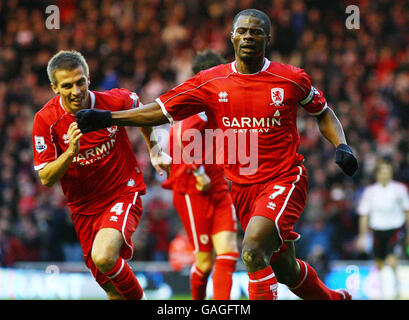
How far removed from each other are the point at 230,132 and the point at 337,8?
11.8 metres

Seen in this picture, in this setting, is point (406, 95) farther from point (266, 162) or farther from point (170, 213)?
point (266, 162)

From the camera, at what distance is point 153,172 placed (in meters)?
13.8

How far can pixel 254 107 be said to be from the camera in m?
5.62

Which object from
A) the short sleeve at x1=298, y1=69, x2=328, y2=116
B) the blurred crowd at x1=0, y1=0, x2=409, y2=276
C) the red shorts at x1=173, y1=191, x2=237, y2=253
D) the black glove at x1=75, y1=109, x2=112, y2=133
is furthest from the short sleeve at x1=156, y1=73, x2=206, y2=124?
the blurred crowd at x1=0, y1=0, x2=409, y2=276

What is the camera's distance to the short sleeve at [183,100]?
564cm

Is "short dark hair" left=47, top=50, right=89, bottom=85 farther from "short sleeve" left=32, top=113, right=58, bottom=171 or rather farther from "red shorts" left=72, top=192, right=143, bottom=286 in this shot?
"red shorts" left=72, top=192, right=143, bottom=286

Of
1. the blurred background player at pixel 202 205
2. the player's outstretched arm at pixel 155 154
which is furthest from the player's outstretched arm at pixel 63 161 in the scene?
the blurred background player at pixel 202 205

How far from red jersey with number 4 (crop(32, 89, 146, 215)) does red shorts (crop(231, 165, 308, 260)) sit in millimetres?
1026

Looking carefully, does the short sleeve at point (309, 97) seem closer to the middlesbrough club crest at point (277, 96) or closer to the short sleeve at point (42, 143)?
the middlesbrough club crest at point (277, 96)

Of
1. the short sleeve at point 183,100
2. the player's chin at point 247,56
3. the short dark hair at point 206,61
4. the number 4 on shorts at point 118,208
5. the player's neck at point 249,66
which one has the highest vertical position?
the short dark hair at point 206,61

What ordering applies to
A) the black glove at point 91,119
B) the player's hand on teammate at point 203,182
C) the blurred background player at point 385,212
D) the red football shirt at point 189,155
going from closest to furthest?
the black glove at point 91,119 < the red football shirt at point 189,155 < the player's hand on teammate at point 203,182 < the blurred background player at point 385,212

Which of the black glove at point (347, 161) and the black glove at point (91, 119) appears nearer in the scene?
the black glove at point (91, 119)

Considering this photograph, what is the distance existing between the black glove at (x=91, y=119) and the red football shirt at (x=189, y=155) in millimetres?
1984

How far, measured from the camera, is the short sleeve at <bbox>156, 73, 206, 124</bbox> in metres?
5.64
